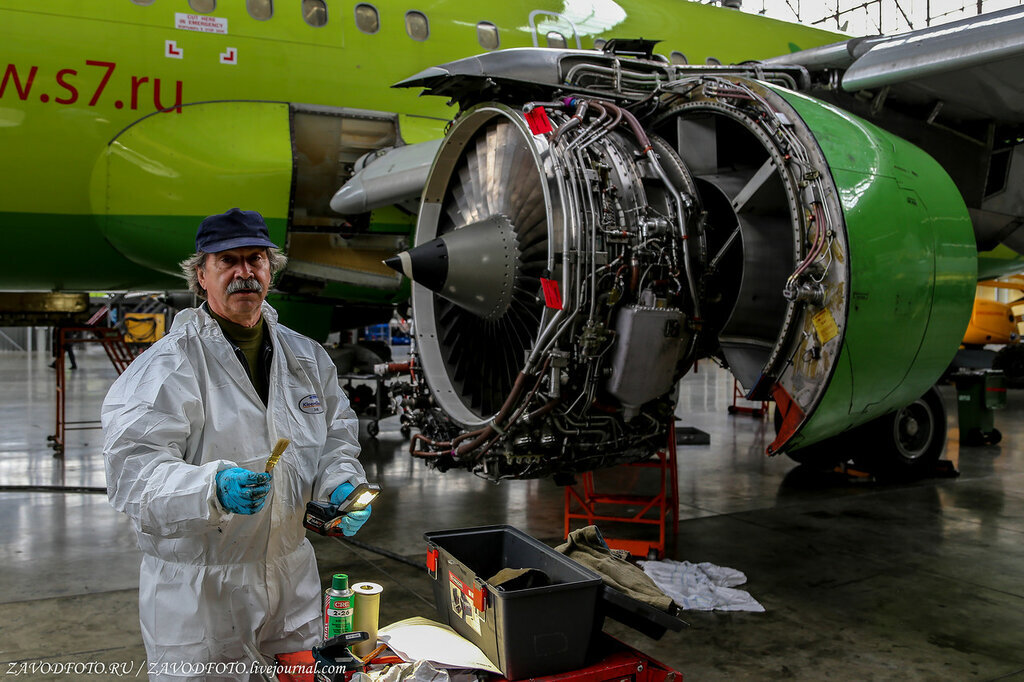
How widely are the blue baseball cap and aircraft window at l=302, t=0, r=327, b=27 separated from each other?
17.4ft

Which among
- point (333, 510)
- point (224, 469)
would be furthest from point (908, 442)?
point (224, 469)

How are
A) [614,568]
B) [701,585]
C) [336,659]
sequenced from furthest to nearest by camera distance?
[701,585]
[614,568]
[336,659]

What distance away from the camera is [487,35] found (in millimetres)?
8102

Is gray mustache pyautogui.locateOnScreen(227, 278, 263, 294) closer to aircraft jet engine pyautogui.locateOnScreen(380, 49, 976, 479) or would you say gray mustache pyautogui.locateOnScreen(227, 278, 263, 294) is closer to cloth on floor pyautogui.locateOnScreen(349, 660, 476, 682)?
cloth on floor pyautogui.locateOnScreen(349, 660, 476, 682)

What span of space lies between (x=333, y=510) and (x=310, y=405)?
1.37 ft

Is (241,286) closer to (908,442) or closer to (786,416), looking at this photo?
(786,416)

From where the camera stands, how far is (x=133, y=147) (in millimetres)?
6535

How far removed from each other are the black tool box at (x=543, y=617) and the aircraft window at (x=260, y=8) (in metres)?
5.79

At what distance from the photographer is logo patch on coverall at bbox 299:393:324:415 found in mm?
2561

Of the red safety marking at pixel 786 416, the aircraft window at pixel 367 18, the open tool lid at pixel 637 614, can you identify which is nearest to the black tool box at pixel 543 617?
the open tool lid at pixel 637 614

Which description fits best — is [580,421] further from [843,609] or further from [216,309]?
[216,309]

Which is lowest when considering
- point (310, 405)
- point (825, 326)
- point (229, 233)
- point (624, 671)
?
point (624, 671)

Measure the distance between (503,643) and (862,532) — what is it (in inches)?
174

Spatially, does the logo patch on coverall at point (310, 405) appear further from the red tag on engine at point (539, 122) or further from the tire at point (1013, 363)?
the tire at point (1013, 363)
